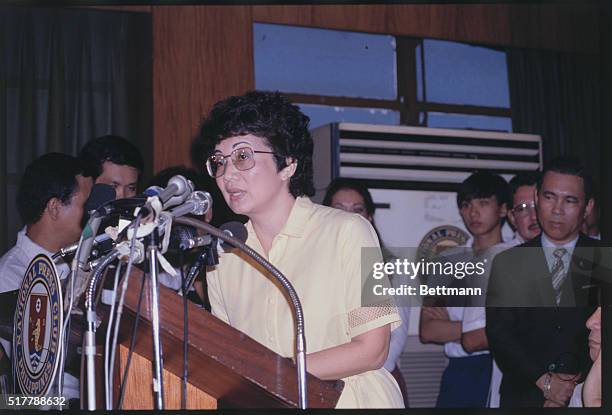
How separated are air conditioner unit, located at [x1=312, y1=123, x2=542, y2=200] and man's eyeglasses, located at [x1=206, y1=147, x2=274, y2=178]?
2563 mm

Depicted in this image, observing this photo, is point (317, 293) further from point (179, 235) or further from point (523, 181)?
point (523, 181)

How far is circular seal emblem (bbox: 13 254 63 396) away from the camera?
5.32 feet

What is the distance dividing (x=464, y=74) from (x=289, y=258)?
11.8 feet

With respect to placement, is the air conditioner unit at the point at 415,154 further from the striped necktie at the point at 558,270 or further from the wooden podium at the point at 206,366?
the wooden podium at the point at 206,366

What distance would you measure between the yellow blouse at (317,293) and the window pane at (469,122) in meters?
3.23

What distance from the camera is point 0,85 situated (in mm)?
4328

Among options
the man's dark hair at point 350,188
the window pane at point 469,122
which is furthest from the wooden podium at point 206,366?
the window pane at point 469,122

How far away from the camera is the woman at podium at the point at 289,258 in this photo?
82.0 inches

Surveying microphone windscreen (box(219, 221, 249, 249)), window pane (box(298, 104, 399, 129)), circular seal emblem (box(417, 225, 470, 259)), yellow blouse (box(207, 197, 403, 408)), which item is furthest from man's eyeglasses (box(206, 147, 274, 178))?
window pane (box(298, 104, 399, 129))

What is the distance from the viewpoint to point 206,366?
1.67 m

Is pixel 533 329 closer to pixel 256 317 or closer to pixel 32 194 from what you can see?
pixel 256 317

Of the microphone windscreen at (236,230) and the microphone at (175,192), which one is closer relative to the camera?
the microphone at (175,192)

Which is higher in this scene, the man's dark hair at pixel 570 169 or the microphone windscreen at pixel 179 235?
the man's dark hair at pixel 570 169

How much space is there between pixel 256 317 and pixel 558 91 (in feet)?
13.2
